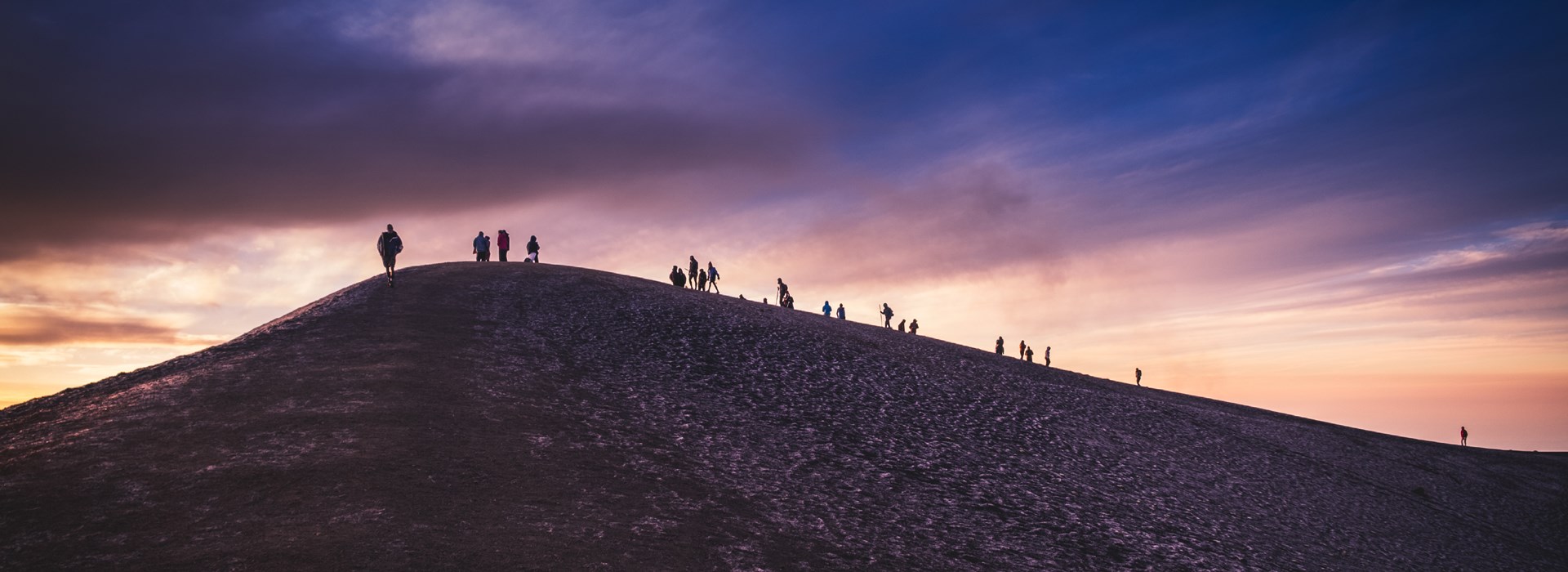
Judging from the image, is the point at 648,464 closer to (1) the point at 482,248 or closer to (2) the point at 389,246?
(2) the point at 389,246

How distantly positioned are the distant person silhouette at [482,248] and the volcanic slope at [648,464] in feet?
21.9

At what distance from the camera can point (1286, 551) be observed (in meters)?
25.3

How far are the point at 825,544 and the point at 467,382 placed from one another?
14090 millimetres

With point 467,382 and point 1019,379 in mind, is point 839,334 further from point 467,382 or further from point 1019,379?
point 467,382

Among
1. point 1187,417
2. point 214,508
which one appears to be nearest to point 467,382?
point 214,508

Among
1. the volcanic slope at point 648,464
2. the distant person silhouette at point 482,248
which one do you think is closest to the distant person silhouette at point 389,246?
the volcanic slope at point 648,464

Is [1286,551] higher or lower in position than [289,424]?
lower

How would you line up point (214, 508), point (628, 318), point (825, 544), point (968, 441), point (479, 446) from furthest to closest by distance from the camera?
1. point (628, 318)
2. point (968, 441)
3. point (479, 446)
4. point (825, 544)
5. point (214, 508)

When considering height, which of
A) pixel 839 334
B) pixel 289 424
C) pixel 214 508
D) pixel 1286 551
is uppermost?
pixel 839 334

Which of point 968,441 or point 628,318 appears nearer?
point 968,441

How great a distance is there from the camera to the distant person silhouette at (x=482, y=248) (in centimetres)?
5069

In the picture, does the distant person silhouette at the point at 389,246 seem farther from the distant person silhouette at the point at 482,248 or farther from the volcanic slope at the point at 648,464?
the distant person silhouette at the point at 482,248

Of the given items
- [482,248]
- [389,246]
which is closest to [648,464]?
[389,246]

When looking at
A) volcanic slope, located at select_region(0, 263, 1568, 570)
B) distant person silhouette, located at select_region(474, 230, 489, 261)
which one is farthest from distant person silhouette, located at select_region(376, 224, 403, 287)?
distant person silhouette, located at select_region(474, 230, 489, 261)
